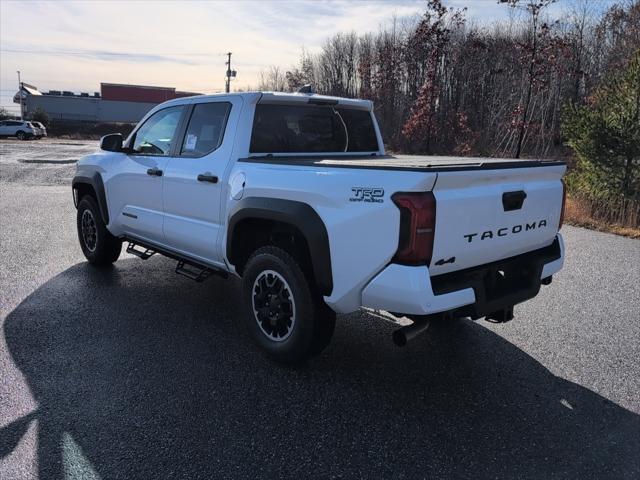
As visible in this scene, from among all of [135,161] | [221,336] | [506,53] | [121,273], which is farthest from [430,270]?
[506,53]

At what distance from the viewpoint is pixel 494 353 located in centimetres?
416

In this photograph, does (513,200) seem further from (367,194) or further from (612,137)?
(612,137)

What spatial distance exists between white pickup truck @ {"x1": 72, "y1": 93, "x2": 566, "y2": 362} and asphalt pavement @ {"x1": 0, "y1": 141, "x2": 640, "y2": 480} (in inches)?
18.7

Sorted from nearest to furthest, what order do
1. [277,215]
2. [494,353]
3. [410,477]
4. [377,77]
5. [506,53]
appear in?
[410,477]
[277,215]
[494,353]
[506,53]
[377,77]

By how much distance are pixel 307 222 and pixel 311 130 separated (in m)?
1.59

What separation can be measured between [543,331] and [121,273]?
4.54 metres

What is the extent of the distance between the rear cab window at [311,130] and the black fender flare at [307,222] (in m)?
0.74

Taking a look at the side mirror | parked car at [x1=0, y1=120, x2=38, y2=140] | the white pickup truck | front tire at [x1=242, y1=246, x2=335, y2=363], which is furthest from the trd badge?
parked car at [x1=0, y1=120, x2=38, y2=140]

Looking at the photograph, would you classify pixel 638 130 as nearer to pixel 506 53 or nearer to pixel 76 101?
pixel 506 53

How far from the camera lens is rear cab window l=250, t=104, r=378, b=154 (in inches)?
171

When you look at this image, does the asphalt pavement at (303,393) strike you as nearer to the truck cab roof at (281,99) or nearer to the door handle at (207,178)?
the door handle at (207,178)

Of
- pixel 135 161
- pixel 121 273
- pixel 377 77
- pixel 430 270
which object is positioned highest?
pixel 377 77

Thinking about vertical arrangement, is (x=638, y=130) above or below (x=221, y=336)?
above

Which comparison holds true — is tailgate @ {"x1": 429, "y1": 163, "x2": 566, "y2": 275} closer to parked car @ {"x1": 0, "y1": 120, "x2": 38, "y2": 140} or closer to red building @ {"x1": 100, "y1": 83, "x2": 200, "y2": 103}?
parked car @ {"x1": 0, "y1": 120, "x2": 38, "y2": 140}
